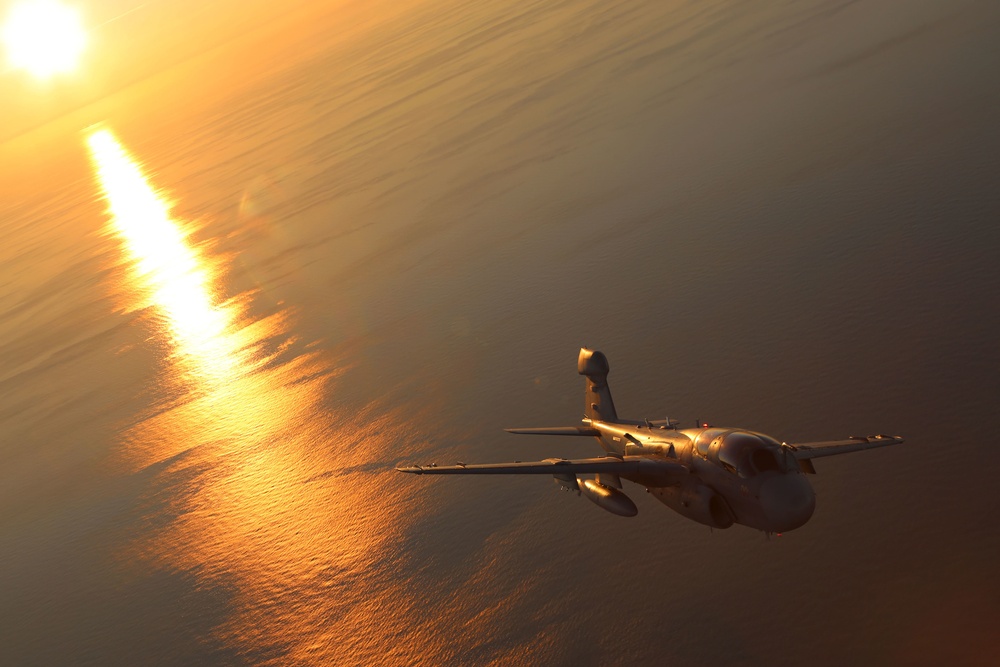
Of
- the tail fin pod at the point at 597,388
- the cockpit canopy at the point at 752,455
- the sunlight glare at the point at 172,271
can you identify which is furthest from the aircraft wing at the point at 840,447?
the sunlight glare at the point at 172,271

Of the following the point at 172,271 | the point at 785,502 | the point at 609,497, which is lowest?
the point at 609,497

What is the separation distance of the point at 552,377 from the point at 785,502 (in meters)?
35.8

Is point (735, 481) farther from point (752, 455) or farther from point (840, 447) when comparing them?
point (840, 447)

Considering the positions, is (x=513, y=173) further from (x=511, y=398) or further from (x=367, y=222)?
(x=511, y=398)

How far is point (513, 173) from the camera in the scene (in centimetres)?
11119

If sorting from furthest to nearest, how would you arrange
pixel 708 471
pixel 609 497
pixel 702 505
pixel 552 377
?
pixel 552 377 < pixel 609 497 < pixel 702 505 < pixel 708 471

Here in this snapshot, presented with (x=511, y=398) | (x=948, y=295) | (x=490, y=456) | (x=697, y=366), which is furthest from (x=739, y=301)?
(x=490, y=456)

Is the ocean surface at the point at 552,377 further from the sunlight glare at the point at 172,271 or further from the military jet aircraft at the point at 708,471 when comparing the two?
the military jet aircraft at the point at 708,471

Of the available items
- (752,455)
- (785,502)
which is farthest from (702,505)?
(785,502)

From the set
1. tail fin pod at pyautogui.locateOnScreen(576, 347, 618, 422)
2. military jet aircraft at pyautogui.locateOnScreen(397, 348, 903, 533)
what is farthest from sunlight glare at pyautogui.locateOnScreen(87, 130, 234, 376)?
military jet aircraft at pyautogui.locateOnScreen(397, 348, 903, 533)

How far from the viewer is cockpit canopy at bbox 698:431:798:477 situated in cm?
3198

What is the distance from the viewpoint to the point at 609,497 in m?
38.6

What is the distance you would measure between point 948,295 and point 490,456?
34393mm

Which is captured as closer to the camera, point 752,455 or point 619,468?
point 752,455
